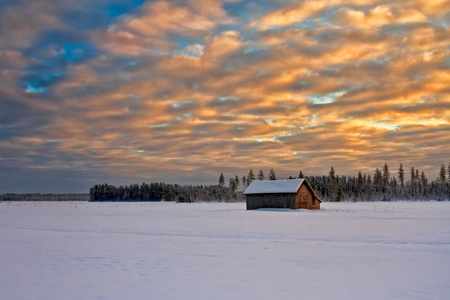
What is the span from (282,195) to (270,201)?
7.85 feet

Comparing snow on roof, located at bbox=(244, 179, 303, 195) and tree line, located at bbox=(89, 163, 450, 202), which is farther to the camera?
tree line, located at bbox=(89, 163, 450, 202)

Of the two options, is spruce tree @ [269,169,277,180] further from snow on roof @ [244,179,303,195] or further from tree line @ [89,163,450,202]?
snow on roof @ [244,179,303,195]

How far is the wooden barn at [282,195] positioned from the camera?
65062mm

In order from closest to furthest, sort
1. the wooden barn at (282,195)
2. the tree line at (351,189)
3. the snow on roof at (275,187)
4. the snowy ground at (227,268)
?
the snowy ground at (227,268) → the wooden barn at (282,195) → the snow on roof at (275,187) → the tree line at (351,189)

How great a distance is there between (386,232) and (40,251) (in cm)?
2158

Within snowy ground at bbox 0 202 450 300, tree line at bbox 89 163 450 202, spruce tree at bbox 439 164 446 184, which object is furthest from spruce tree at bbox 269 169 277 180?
snowy ground at bbox 0 202 450 300

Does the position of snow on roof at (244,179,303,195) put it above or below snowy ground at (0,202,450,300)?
above

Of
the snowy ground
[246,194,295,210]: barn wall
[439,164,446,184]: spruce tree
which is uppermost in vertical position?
[439,164,446,184]: spruce tree

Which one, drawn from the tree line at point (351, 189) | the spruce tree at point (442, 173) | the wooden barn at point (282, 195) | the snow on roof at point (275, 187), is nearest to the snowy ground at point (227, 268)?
the wooden barn at point (282, 195)

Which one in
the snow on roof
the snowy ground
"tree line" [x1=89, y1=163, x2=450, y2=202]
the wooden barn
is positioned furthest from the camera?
"tree line" [x1=89, y1=163, x2=450, y2=202]

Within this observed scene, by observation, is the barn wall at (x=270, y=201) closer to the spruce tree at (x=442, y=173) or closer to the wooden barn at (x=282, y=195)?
the wooden barn at (x=282, y=195)

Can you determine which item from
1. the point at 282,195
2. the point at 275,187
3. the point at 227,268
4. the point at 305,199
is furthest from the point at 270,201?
the point at 227,268

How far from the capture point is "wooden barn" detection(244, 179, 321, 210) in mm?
65062

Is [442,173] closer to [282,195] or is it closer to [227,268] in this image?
[282,195]
